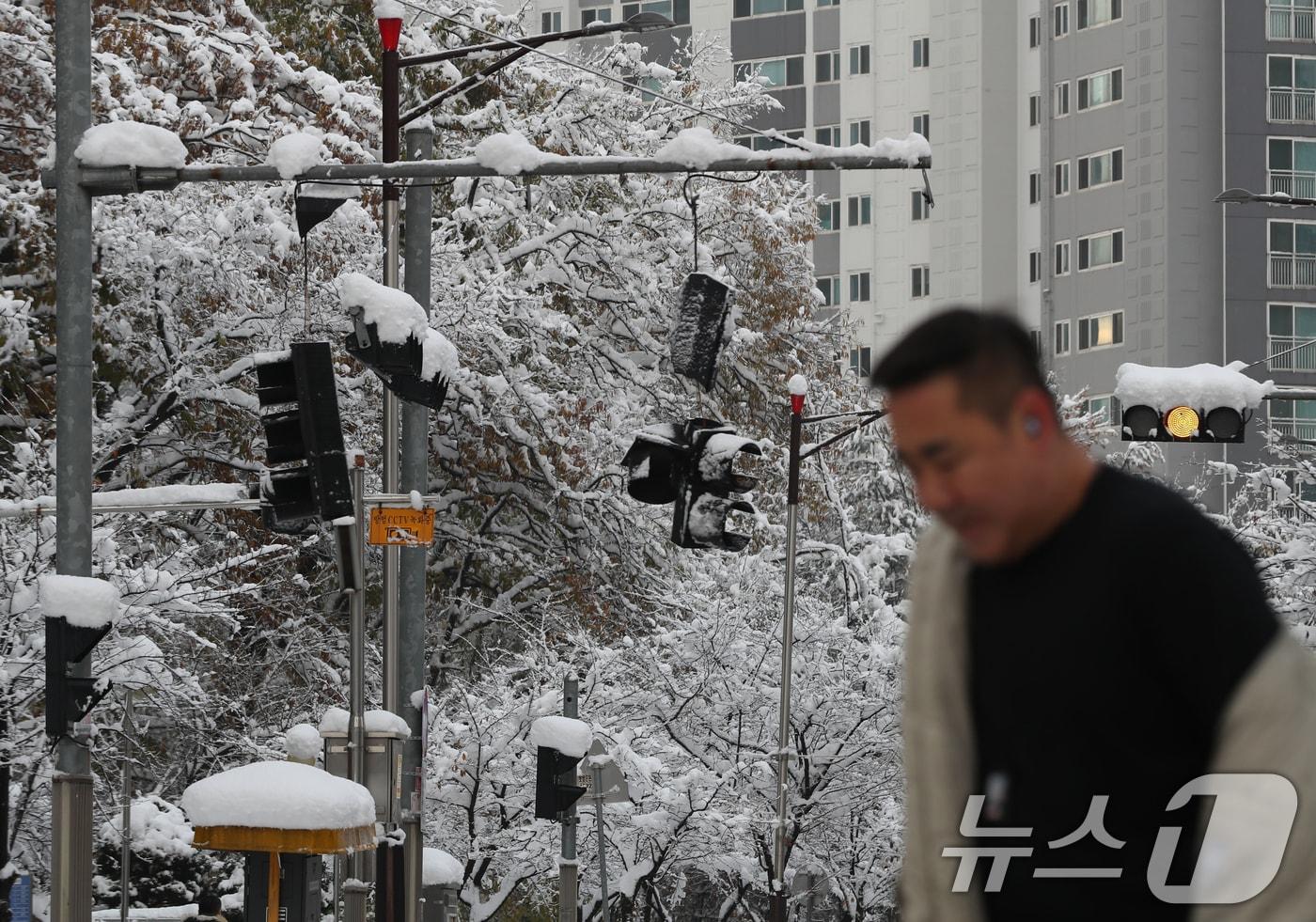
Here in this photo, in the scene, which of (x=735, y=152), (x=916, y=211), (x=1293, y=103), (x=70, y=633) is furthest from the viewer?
(x=916, y=211)

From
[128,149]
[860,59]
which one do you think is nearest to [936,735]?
[128,149]

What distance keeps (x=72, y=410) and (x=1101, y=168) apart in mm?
60951

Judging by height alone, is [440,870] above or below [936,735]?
below

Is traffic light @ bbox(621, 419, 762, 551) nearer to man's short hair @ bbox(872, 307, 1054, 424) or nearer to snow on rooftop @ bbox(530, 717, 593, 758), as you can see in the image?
snow on rooftop @ bbox(530, 717, 593, 758)

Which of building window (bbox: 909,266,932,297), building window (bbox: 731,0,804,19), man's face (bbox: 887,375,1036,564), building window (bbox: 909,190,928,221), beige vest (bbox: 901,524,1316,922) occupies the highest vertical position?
building window (bbox: 731,0,804,19)

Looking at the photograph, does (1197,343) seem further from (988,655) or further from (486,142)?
(988,655)

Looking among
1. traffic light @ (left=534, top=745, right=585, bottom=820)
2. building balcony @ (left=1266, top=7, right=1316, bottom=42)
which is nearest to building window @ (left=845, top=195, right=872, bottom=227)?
building balcony @ (left=1266, top=7, right=1316, bottom=42)

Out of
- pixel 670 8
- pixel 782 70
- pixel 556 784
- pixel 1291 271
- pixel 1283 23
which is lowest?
pixel 556 784

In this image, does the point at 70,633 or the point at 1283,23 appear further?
the point at 1283,23

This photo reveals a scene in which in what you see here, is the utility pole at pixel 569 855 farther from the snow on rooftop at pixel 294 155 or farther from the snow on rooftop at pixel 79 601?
the snow on rooftop at pixel 294 155

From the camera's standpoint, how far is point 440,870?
20.0m

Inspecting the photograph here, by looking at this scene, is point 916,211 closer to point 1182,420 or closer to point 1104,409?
point 1104,409

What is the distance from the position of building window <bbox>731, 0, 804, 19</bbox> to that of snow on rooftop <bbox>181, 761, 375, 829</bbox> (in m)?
72.9

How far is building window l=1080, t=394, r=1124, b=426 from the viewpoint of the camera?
62688 millimetres
